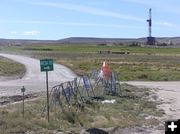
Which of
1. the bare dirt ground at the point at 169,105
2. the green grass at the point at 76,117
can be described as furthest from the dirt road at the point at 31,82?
the green grass at the point at 76,117

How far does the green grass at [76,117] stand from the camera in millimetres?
16031

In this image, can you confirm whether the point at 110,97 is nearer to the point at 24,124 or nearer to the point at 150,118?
the point at 150,118

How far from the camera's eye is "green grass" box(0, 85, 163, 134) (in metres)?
16.0

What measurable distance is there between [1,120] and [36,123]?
1.24 metres

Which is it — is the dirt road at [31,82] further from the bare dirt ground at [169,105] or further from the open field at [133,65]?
the bare dirt ground at [169,105]

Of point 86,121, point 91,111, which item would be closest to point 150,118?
point 91,111

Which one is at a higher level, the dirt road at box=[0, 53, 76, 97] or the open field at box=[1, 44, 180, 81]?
the dirt road at box=[0, 53, 76, 97]

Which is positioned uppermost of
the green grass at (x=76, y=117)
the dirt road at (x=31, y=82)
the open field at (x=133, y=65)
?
the green grass at (x=76, y=117)

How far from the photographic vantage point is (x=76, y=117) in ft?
64.9

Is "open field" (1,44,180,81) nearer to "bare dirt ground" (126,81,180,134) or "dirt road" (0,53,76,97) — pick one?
"dirt road" (0,53,76,97)

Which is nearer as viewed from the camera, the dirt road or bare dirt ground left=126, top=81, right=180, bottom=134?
bare dirt ground left=126, top=81, right=180, bottom=134

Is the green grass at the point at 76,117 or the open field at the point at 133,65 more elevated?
the green grass at the point at 76,117

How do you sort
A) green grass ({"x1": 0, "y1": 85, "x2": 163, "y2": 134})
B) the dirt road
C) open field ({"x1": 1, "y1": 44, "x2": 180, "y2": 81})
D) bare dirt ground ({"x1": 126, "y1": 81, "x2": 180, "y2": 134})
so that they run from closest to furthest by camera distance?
1. green grass ({"x1": 0, "y1": 85, "x2": 163, "y2": 134})
2. bare dirt ground ({"x1": 126, "y1": 81, "x2": 180, "y2": 134})
3. the dirt road
4. open field ({"x1": 1, "y1": 44, "x2": 180, "y2": 81})

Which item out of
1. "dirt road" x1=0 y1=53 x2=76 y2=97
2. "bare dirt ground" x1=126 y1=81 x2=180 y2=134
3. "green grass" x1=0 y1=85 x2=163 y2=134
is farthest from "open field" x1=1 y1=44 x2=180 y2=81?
"green grass" x1=0 y1=85 x2=163 y2=134
